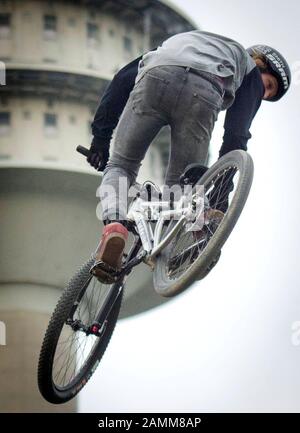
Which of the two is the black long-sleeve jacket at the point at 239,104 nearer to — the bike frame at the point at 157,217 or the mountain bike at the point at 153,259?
the mountain bike at the point at 153,259

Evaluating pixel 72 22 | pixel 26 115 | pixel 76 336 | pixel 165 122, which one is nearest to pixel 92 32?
pixel 72 22

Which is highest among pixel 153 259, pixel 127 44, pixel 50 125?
pixel 153 259

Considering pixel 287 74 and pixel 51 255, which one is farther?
pixel 51 255

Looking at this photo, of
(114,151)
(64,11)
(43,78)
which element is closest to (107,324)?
(114,151)

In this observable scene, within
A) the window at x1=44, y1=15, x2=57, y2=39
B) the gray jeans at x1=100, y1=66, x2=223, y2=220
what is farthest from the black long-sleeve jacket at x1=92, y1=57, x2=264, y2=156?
the window at x1=44, y1=15, x2=57, y2=39

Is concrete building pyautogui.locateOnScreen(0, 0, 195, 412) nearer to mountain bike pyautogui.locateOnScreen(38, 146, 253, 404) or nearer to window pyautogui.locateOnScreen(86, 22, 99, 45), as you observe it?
window pyautogui.locateOnScreen(86, 22, 99, 45)

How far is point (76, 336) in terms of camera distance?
29.6 ft

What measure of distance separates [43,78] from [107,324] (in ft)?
40.7

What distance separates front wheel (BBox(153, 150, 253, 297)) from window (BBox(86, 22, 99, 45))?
1400 cm

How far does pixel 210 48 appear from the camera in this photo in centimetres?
829

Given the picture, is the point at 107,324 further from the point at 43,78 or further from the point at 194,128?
the point at 43,78

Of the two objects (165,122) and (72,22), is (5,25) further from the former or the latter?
(165,122)

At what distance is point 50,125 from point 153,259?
14147 mm

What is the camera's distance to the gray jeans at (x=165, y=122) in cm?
827
